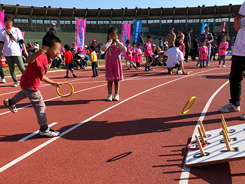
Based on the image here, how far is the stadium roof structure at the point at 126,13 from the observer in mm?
42906

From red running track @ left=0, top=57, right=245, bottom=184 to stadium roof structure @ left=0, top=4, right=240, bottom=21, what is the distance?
42.9 m

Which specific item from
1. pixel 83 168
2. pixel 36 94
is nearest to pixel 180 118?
pixel 83 168

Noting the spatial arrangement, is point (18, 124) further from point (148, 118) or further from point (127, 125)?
point (148, 118)

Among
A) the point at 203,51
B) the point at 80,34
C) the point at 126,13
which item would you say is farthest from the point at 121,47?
the point at 126,13

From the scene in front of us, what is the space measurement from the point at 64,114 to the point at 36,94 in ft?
5.29

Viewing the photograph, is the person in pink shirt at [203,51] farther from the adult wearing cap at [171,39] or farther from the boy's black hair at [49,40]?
the boy's black hair at [49,40]

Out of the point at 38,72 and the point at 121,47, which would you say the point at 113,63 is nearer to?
the point at 121,47

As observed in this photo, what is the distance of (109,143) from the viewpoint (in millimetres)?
3539

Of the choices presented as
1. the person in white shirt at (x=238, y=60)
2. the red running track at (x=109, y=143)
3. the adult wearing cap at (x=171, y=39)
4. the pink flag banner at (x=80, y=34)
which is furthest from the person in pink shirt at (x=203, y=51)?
the pink flag banner at (x=80, y=34)

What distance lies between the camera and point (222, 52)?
45.7 ft

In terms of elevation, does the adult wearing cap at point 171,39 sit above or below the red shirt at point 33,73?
above

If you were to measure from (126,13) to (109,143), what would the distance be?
4638cm

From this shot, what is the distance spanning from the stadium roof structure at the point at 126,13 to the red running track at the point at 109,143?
42886 millimetres

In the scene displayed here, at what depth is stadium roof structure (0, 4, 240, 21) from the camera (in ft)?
141
